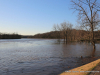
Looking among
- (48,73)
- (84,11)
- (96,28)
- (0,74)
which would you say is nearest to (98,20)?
(96,28)

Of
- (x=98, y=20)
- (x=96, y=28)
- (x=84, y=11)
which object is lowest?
(x=96, y=28)

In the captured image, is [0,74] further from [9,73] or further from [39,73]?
[39,73]

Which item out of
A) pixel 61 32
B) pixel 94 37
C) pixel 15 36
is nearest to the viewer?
pixel 94 37

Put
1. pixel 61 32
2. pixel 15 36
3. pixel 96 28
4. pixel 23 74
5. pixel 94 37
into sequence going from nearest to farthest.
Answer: pixel 23 74 → pixel 96 28 → pixel 94 37 → pixel 61 32 → pixel 15 36

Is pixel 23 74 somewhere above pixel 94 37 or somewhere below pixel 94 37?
below

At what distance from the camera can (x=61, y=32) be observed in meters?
63.3

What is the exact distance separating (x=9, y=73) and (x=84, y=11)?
14196 millimetres

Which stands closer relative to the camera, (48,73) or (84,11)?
(48,73)

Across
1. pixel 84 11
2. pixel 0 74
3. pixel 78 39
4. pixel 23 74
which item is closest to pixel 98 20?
pixel 84 11

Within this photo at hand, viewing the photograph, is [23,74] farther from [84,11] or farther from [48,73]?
[84,11]

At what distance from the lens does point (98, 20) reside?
16.4 meters

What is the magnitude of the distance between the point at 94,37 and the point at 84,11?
4.69 metres

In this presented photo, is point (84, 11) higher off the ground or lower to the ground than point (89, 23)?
higher

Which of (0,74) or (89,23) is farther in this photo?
(89,23)
